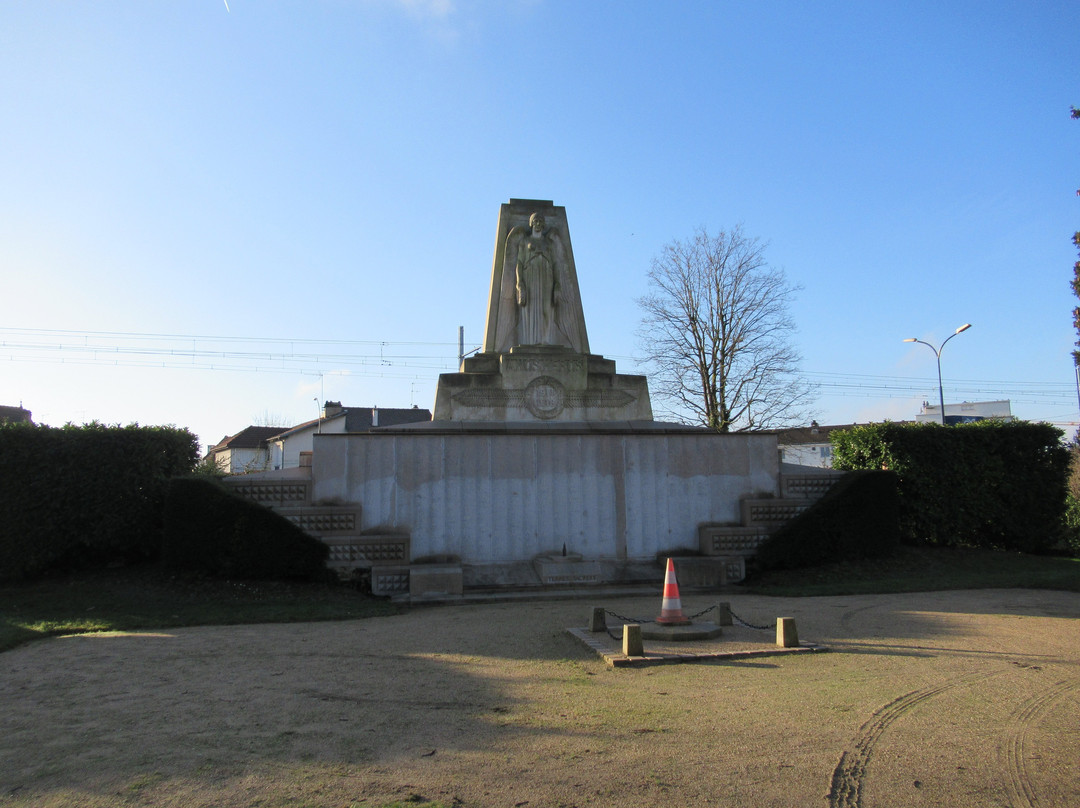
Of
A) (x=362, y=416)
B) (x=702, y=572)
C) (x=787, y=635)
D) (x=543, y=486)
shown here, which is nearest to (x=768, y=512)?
(x=702, y=572)

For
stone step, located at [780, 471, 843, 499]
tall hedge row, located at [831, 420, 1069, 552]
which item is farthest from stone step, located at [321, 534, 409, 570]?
tall hedge row, located at [831, 420, 1069, 552]

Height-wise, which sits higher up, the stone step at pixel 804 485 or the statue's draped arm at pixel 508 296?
the statue's draped arm at pixel 508 296

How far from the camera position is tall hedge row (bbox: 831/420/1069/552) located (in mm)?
15391

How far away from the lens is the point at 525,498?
43.9ft

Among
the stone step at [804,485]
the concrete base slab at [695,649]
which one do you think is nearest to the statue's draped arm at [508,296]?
the stone step at [804,485]

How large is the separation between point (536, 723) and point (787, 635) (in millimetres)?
3300

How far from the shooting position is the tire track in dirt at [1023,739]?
12.3 ft

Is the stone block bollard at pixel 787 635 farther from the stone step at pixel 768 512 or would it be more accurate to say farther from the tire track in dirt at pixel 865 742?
the stone step at pixel 768 512

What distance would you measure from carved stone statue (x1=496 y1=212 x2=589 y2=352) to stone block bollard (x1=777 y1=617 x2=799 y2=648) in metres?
9.43

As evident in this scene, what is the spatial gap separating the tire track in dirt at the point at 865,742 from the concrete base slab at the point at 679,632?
2.36 meters

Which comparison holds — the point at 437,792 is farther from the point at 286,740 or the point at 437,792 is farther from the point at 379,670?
the point at 379,670

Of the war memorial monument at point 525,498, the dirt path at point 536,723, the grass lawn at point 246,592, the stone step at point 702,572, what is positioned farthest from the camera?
the stone step at point 702,572

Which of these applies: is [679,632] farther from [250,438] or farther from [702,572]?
[250,438]

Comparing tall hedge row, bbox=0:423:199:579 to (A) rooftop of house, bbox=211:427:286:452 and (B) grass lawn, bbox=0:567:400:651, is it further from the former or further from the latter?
(A) rooftop of house, bbox=211:427:286:452
